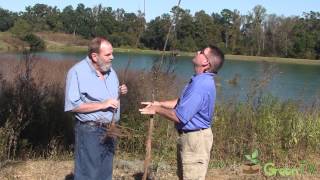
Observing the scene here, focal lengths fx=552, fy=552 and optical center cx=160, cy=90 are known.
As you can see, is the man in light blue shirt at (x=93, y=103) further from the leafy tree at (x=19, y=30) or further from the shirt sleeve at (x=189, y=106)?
the leafy tree at (x=19, y=30)

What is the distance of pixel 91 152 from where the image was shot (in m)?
4.70

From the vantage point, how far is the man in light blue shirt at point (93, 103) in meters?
4.55

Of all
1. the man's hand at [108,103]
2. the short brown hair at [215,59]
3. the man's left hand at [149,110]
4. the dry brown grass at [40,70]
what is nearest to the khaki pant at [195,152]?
the man's left hand at [149,110]

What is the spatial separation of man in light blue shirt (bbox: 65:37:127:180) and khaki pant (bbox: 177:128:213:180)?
2.12ft

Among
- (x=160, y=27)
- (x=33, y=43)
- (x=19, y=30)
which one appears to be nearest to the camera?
(x=160, y=27)

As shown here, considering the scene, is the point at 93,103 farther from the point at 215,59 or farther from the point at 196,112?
the point at 215,59

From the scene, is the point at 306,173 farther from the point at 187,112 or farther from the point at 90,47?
the point at 90,47

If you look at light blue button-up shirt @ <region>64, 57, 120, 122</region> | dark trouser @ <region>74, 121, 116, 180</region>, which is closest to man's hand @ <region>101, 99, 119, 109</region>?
light blue button-up shirt @ <region>64, 57, 120, 122</region>

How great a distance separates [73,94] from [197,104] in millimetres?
1022

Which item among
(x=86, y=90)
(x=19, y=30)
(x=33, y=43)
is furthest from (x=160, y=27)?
(x=19, y=30)

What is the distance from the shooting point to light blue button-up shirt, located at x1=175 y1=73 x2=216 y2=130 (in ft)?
14.4

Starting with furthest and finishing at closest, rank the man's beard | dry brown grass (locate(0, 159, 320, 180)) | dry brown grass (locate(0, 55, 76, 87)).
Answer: dry brown grass (locate(0, 55, 76, 87)) → dry brown grass (locate(0, 159, 320, 180)) → the man's beard

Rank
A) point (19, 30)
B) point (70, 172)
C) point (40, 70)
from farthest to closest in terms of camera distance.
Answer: point (19, 30) < point (40, 70) < point (70, 172)

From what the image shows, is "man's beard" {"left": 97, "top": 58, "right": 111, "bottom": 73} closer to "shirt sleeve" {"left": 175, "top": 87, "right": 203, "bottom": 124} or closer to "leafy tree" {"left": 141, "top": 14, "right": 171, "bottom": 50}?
"shirt sleeve" {"left": 175, "top": 87, "right": 203, "bottom": 124}
